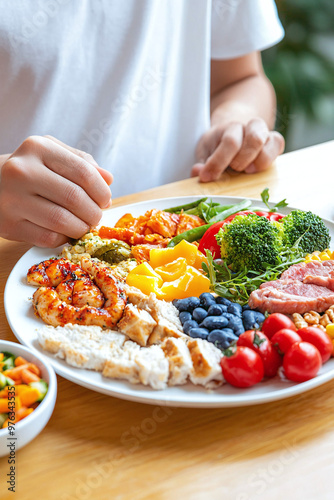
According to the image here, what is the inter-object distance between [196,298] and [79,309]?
43 cm

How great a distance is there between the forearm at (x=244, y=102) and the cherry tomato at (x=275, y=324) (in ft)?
7.29

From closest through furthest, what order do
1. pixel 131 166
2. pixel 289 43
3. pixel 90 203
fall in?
pixel 90 203 → pixel 131 166 → pixel 289 43

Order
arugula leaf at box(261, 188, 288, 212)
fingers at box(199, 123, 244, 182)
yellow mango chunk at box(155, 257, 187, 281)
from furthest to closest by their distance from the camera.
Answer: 1. fingers at box(199, 123, 244, 182)
2. arugula leaf at box(261, 188, 288, 212)
3. yellow mango chunk at box(155, 257, 187, 281)

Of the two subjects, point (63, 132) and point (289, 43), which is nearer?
point (63, 132)

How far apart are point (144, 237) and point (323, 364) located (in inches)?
45.1

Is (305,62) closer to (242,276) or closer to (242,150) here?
(242,150)

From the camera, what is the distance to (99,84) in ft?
10.5

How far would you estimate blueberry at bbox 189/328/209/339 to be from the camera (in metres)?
1.62

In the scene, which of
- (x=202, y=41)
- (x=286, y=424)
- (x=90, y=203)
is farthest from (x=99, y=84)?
(x=286, y=424)

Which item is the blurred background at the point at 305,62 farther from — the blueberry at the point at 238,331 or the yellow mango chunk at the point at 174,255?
the blueberry at the point at 238,331

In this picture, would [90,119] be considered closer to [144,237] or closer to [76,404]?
[144,237]

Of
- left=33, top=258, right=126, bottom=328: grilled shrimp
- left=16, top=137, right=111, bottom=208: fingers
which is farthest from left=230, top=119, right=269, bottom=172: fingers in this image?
left=33, top=258, right=126, bottom=328: grilled shrimp

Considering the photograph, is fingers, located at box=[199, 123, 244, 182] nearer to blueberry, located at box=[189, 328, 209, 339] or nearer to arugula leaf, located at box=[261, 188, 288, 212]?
arugula leaf, located at box=[261, 188, 288, 212]

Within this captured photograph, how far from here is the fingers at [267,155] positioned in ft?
10.6
